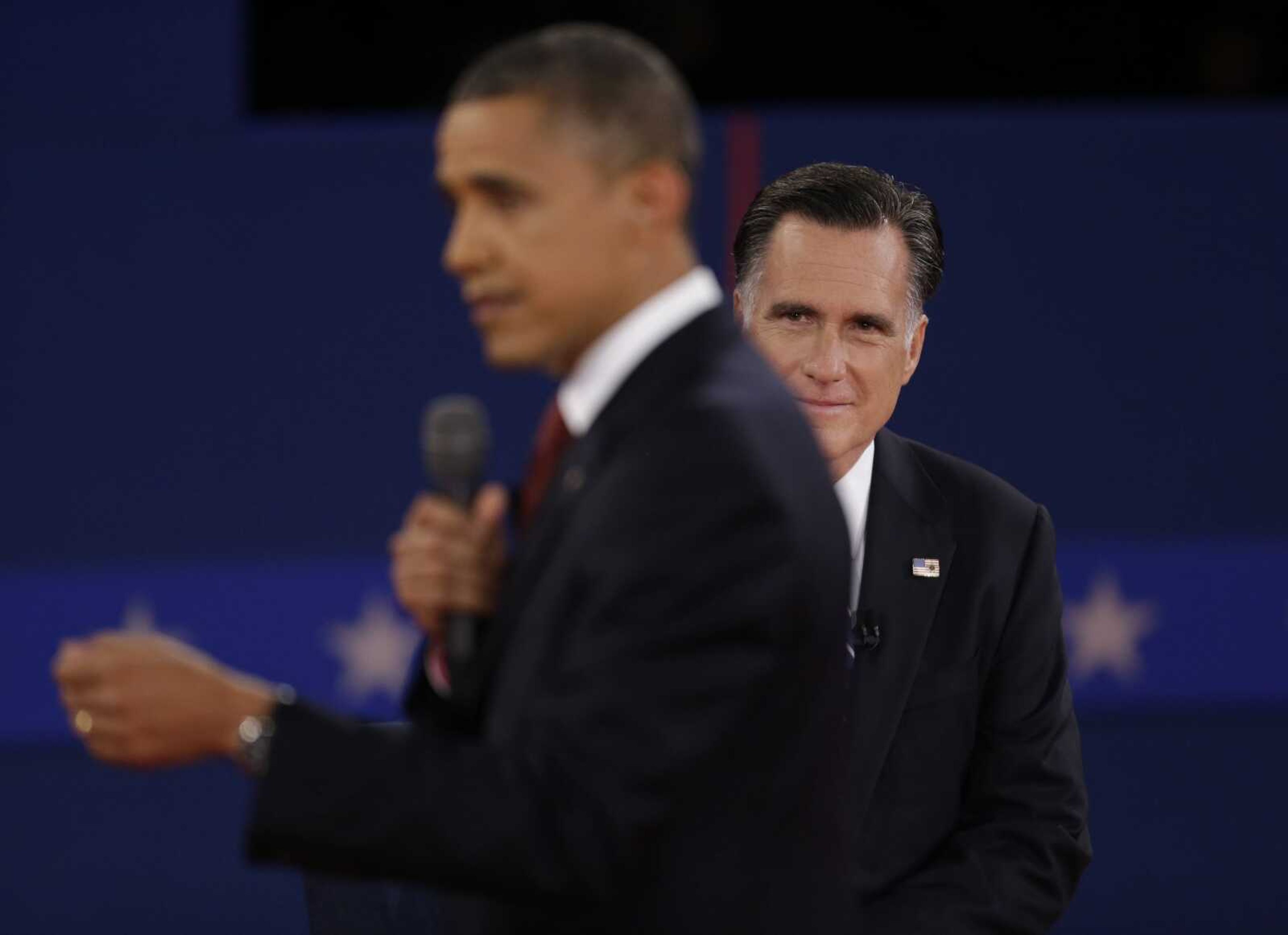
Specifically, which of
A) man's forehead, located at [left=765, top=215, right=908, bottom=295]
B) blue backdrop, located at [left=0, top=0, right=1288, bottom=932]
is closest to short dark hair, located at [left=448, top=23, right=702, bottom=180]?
man's forehead, located at [left=765, top=215, right=908, bottom=295]

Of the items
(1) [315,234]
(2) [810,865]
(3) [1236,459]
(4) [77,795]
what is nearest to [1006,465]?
(3) [1236,459]

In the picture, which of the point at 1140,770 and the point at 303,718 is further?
the point at 1140,770

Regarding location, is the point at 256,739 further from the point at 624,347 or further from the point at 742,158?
the point at 742,158

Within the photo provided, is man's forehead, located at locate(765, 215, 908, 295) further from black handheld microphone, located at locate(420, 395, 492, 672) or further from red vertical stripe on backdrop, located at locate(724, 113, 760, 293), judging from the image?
red vertical stripe on backdrop, located at locate(724, 113, 760, 293)

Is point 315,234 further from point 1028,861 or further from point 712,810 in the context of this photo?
point 712,810

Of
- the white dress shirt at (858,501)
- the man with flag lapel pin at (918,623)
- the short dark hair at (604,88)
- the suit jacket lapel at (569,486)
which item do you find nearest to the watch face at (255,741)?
the suit jacket lapel at (569,486)

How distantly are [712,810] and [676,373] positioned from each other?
0.88 feet

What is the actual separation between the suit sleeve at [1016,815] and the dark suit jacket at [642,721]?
0.52 meters

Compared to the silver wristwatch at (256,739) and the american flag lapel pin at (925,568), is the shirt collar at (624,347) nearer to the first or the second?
the silver wristwatch at (256,739)

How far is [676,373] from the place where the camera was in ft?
4.07

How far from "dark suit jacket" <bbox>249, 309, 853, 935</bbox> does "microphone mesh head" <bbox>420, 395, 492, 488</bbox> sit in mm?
92

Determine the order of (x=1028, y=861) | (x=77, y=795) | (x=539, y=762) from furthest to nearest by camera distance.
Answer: (x=77, y=795)
(x=1028, y=861)
(x=539, y=762)

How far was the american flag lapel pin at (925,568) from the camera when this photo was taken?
72.9 inches

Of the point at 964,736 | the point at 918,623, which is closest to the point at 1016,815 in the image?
the point at 964,736
